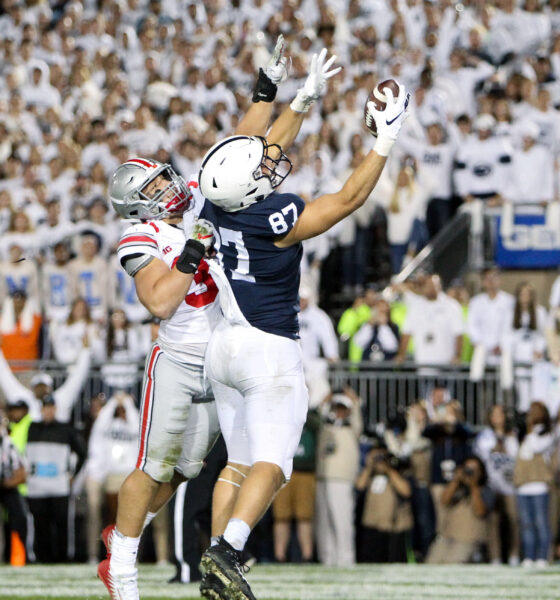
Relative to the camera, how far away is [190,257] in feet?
18.2

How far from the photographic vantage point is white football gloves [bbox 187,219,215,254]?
18.5 feet

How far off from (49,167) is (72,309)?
3021 mm

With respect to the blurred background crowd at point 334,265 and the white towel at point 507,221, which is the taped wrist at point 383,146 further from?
the white towel at point 507,221

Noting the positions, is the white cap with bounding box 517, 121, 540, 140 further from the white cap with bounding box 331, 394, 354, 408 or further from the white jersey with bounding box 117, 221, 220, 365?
the white jersey with bounding box 117, 221, 220, 365

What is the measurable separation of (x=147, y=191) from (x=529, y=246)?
868 cm

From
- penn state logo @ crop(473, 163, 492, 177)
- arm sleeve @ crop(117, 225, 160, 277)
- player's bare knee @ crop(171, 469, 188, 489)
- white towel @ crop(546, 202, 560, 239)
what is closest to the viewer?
arm sleeve @ crop(117, 225, 160, 277)

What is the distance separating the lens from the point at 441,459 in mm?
11703

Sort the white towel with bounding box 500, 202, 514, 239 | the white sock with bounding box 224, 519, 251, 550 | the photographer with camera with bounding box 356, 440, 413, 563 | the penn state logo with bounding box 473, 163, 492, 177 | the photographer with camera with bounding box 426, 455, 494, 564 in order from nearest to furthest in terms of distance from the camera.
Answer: the white sock with bounding box 224, 519, 251, 550 < the photographer with camera with bounding box 426, 455, 494, 564 < the photographer with camera with bounding box 356, 440, 413, 563 < the white towel with bounding box 500, 202, 514, 239 < the penn state logo with bounding box 473, 163, 492, 177

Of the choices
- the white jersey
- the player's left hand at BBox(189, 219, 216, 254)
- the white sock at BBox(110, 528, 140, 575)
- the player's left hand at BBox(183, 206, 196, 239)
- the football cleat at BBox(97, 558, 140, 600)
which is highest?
the player's left hand at BBox(183, 206, 196, 239)

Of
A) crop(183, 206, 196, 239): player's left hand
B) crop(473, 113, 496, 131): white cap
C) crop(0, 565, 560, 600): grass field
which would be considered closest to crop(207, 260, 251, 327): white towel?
crop(183, 206, 196, 239): player's left hand

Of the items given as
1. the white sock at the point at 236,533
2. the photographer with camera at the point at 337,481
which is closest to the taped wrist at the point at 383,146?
the white sock at the point at 236,533

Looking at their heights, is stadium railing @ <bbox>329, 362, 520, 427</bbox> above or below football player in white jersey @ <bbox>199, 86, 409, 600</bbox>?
below

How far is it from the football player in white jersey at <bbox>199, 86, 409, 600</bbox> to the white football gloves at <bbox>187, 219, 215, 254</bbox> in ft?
0.18

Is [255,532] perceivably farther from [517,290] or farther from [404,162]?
[404,162]
